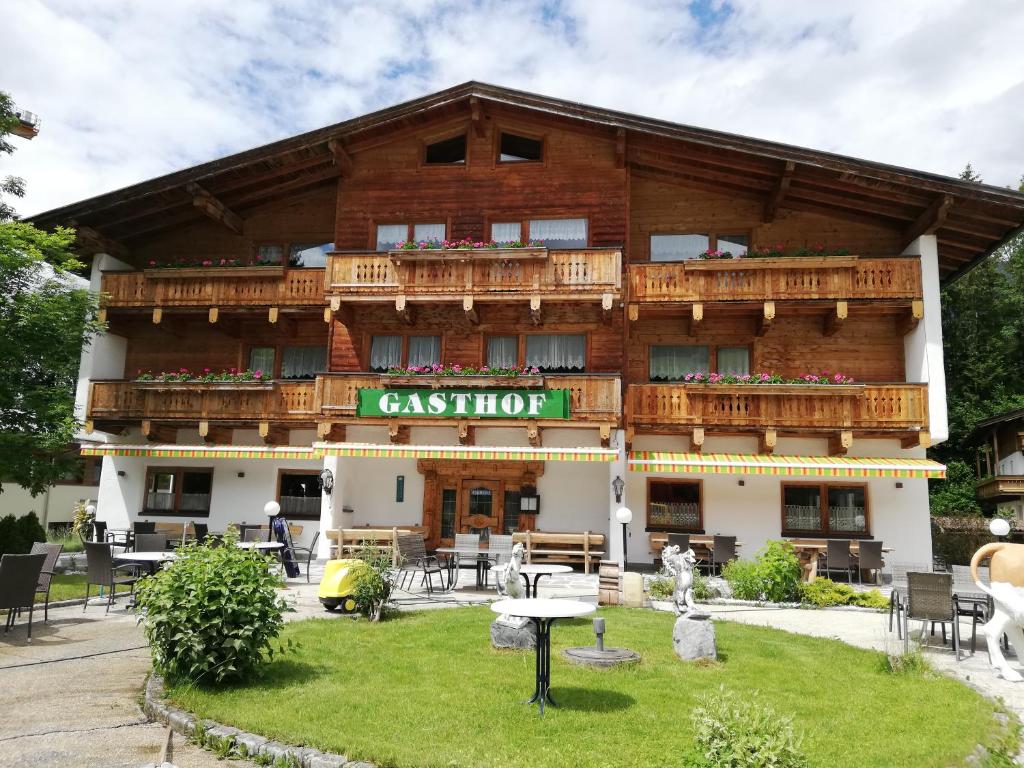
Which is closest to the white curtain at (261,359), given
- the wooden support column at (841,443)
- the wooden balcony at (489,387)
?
the wooden balcony at (489,387)

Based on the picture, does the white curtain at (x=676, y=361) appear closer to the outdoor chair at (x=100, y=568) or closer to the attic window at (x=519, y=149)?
the attic window at (x=519, y=149)

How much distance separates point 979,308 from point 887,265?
1883cm

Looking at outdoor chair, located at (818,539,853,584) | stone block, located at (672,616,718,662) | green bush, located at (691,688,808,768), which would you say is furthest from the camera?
outdoor chair, located at (818,539,853,584)

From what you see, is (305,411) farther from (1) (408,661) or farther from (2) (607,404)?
(1) (408,661)

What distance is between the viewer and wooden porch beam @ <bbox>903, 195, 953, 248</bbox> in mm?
17094

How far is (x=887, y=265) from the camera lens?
17828 millimetres

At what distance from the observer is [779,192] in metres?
18.5

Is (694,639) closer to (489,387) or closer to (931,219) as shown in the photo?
(489,387)

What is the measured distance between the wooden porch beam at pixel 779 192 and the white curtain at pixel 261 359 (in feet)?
46.2

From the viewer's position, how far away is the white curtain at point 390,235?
65.8ft

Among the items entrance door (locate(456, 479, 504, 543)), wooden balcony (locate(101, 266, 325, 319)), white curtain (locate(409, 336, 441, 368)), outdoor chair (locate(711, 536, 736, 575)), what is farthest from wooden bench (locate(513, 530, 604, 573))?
wooden balcony (locate(101, 266, 325, 319))

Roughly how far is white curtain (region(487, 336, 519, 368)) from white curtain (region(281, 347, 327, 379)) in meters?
4.92

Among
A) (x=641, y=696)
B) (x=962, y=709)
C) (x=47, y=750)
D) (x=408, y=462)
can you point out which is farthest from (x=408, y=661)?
(x=408, y=462)

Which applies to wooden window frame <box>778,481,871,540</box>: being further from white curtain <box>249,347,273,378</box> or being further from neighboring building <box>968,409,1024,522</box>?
white curtain <box>249,347,273,378</box>
